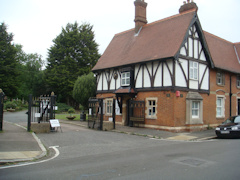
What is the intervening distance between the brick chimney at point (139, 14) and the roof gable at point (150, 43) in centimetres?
63

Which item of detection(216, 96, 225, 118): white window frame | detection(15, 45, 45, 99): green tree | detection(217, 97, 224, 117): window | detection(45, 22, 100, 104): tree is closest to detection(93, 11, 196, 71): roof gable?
detection(216, 96, 225, 118): white window frame

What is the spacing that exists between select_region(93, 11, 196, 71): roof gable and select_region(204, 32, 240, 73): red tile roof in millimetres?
4655

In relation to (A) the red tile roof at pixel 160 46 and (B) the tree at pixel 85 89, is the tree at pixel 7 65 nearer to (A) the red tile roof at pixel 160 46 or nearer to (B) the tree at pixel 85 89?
(B) the tree at pixel 85 89

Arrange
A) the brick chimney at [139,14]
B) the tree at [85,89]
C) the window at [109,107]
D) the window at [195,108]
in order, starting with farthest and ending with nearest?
the tree at [85,89] < the brick chimney at [139,14] < the window at [109,107] < the window at [195,108]

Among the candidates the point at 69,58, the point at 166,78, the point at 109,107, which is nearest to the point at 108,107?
the point at 109,107

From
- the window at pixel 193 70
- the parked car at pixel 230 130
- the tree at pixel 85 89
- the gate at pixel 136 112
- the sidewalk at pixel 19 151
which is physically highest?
the window at pixel 193 70

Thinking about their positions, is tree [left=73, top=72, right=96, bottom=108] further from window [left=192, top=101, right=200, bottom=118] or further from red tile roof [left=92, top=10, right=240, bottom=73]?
window [left=192, top=101, right=200, bottom=118]

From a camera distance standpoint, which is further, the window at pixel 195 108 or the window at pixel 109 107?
the window at pixel 109 107

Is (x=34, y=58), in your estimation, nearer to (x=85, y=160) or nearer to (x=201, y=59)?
(x=201, y=59)

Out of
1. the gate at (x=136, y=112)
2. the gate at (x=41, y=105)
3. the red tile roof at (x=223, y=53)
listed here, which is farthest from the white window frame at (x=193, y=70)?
the gate at (x=41, y=105)

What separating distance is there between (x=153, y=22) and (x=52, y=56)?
2846cm

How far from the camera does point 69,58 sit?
43875mm

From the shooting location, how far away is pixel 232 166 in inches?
276

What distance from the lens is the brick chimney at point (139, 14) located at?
892 inches
